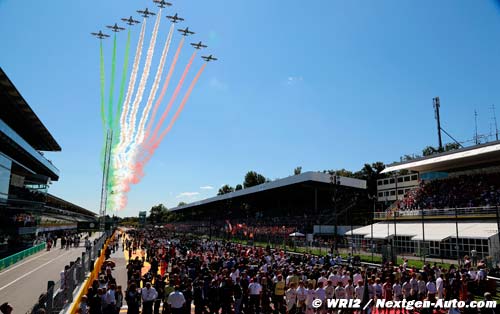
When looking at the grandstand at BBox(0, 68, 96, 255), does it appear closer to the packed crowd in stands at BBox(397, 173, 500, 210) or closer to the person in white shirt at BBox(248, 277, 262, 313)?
the person in white shirt at BBox(248, 277, 262, 313)

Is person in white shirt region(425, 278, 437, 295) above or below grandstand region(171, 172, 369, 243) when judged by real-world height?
below

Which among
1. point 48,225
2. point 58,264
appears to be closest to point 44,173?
point 48,225

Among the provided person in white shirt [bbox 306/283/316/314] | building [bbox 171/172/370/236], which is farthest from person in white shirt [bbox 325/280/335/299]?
building [bbox 171/172/370/236]

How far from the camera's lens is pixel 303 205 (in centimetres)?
7200

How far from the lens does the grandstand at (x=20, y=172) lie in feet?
138

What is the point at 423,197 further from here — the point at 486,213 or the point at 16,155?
the point at 16,155

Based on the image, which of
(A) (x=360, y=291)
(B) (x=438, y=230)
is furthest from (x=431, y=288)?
(B) (x=438, y=230)

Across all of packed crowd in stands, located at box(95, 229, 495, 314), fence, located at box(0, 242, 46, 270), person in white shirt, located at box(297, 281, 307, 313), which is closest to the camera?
packed crowd in stands, located at box(95, 229, 495, 314)

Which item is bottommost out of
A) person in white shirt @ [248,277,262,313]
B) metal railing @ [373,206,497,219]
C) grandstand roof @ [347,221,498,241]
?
person in white shirt @ [248,277,262,313]

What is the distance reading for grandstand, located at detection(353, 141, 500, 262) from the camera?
31.5m

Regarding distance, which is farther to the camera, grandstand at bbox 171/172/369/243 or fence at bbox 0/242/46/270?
grandstand at bbox 171/172/369/243

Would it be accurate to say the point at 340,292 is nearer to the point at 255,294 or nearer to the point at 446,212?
the point at 255,294

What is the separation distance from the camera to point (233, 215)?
9125 centimetres

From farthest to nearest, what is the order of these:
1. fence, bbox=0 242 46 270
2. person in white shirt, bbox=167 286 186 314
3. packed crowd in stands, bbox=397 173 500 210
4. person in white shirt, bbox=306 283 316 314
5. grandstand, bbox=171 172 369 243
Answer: grandstand, bbox=171 172 369 243 → packed crowd in stands, bbox=397 173 500 210 → fence, bbox=0 242 46 270 → person in white shirt, bbox=306 283 316 314 → person in white shirt, bbox=167 286 186 314
